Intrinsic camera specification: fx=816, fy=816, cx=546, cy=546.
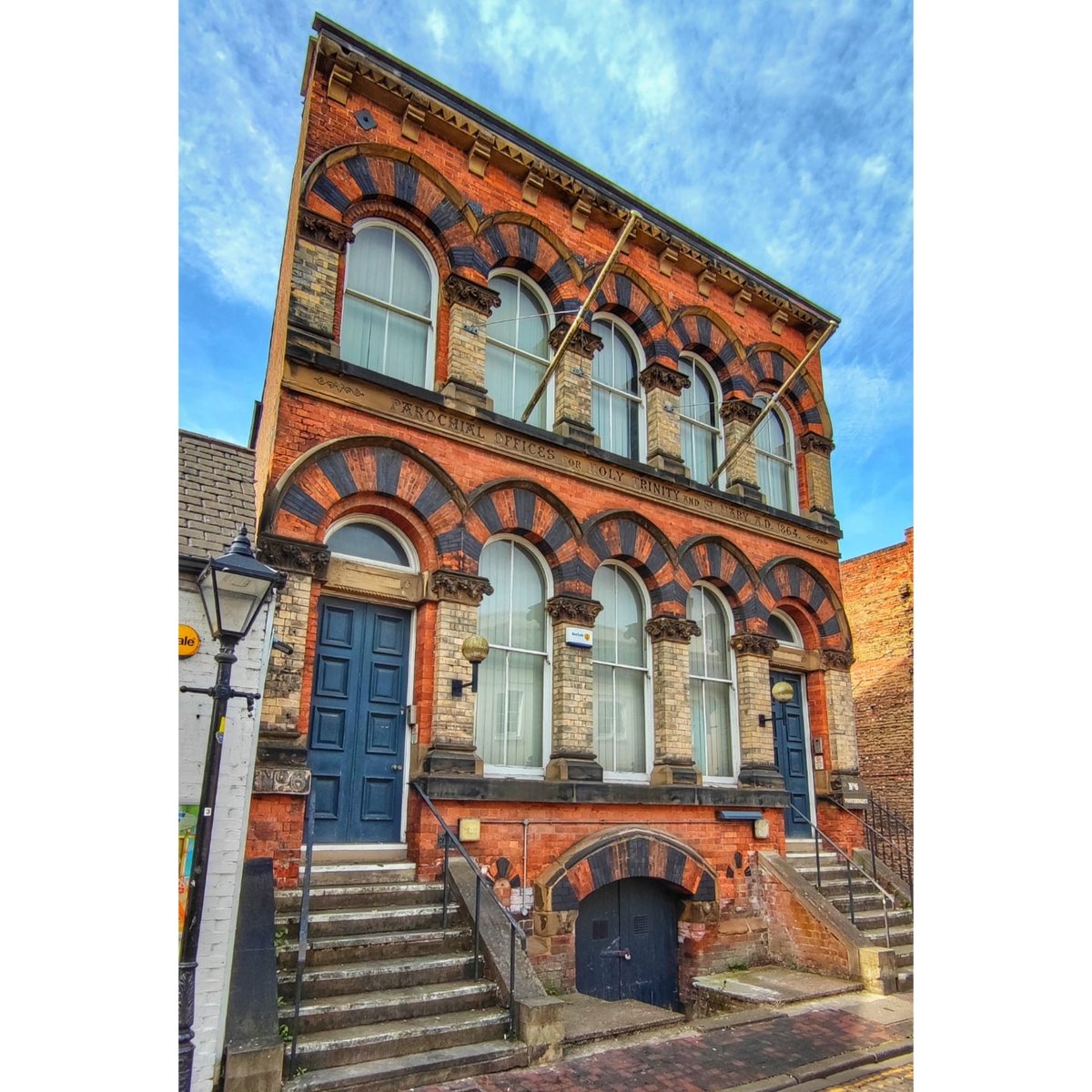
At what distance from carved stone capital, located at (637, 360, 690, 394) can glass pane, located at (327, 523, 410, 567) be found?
516cm

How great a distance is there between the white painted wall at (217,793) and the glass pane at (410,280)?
5505 mm

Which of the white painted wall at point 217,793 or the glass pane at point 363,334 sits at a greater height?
the glass pane at point 363,334

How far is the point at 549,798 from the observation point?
934 centimetres

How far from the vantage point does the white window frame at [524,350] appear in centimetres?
1120

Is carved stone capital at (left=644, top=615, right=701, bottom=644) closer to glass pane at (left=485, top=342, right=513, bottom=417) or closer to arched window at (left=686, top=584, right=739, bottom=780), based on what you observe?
arched window at (left=686, top=584, right=739, bottom=780)

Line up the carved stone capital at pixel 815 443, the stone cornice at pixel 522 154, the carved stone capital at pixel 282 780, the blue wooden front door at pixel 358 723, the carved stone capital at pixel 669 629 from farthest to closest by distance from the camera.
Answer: the carved stone capital at pixel 815 443 → the carved stone capital at pixel 669 629 → the stone cornice at pixel 522 154 → the blue wooden front door at pixel 358 723 → the carved stone capital at pixel 282 780

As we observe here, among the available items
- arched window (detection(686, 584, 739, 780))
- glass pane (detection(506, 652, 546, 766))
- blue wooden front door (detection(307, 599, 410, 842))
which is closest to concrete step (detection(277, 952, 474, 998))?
blue wooden front door (detection(307, 599, 410, 842))

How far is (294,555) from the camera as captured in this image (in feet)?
27.5

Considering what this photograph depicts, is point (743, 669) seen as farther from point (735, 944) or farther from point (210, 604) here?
point (210, 604)

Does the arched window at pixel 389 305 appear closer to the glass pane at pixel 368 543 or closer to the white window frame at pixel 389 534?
the white window frame at pixel 389 534

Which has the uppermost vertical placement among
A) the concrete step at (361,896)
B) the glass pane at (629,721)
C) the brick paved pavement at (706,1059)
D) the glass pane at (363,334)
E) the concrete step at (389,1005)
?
the glass pane at (363,334)

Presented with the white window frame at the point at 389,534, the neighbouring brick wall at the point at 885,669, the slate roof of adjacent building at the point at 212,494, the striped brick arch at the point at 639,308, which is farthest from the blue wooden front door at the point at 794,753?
the slate roof of adjacent building at the point at 212,494

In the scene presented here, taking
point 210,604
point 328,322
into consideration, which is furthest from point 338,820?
point 328,322

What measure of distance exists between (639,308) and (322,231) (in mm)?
5146
